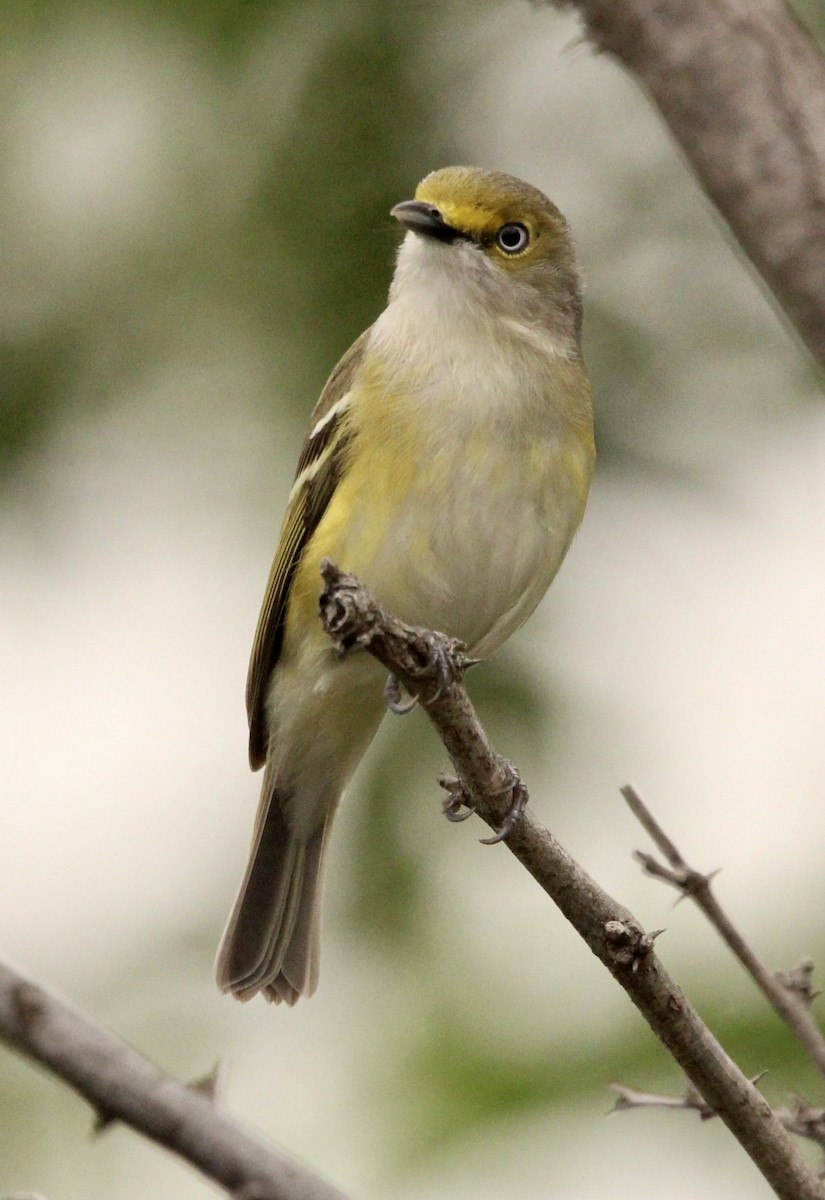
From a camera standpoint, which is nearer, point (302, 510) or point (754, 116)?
point (754, 116)

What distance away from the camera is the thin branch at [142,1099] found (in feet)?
4.89

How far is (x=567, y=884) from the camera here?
2.80 metres

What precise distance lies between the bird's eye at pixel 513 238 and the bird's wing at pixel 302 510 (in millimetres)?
485

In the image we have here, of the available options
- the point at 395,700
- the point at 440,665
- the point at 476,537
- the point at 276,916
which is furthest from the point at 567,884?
the point at 276,916

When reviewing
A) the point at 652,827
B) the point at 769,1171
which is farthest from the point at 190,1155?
the point at 652,827

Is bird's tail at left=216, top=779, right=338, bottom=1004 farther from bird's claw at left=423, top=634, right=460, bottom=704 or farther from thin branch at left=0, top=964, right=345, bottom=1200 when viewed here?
thin branch at left=0, top=964, right=345, bottom=1200

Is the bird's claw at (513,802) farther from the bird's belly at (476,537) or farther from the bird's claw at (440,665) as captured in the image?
the bird's belly at (476,537)

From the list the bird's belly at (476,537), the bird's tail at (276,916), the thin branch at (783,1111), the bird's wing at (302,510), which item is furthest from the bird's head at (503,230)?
the thin branch at (783,1111)

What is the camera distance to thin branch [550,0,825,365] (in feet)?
6.82

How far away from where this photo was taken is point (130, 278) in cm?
573

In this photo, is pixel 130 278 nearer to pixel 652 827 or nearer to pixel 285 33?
pixel 285 33

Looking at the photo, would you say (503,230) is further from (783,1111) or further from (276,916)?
(783,1111)

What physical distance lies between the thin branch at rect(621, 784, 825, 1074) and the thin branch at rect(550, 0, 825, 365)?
1.02 metres

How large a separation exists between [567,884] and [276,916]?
228 cm
